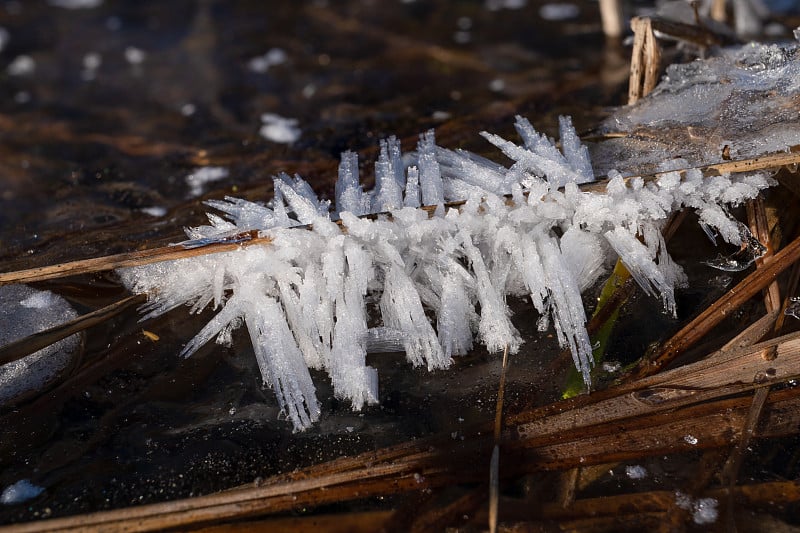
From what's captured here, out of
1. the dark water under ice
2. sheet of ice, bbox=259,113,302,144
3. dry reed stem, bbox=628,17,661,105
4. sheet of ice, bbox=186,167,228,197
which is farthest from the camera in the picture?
sheet of ice, bbox=259,113,302,144

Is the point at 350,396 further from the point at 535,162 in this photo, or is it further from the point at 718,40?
the point at 718,40

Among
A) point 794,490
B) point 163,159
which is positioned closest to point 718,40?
point 794,490

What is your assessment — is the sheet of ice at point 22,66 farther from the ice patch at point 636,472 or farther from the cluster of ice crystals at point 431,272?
the ice patch at point 636,472

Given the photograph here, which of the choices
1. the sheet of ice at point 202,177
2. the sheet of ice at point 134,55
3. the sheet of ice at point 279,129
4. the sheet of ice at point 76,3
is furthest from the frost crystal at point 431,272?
the sheet of ice at point 76,3

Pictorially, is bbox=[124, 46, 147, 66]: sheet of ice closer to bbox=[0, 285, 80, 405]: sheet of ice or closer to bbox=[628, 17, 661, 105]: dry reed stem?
bbox=[0, 285, 80, 405]: sheet of ice

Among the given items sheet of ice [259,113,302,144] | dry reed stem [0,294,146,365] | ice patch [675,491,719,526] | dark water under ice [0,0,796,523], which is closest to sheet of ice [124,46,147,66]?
dark water under ice [0,0,796,523]

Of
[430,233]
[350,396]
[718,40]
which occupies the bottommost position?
[350,396]
